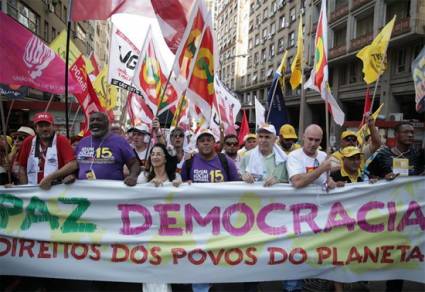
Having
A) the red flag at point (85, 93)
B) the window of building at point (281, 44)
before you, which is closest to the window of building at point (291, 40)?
the window of building at point (281, 44)

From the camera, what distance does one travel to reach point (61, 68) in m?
4.95

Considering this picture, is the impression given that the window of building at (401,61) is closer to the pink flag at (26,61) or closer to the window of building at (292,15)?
the window of building at (292,15)

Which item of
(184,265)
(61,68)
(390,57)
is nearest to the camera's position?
(184,265)

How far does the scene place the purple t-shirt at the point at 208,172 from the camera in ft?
12.3

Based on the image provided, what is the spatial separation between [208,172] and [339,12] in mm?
28390

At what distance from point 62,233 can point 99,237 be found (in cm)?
34

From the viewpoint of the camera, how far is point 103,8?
4.68m

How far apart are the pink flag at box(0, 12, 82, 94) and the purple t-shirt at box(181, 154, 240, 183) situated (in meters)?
2.21

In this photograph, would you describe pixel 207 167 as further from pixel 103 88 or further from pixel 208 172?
pixel 103 88

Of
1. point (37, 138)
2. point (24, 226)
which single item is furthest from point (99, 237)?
point (37, 138)

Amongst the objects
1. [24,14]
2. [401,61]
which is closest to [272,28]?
[401,61]

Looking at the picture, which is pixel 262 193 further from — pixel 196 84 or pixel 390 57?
pixel 390 57

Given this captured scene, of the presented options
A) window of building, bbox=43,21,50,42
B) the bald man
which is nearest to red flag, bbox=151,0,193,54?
the bald man

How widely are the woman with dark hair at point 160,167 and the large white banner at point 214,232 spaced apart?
23cm
